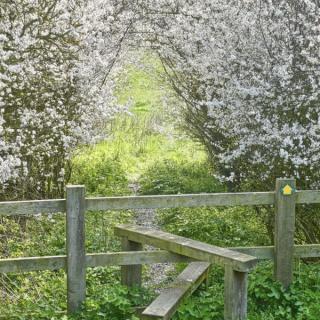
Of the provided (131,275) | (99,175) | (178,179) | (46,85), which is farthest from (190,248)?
(178,179)

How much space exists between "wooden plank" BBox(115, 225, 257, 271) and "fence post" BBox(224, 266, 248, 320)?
102mm

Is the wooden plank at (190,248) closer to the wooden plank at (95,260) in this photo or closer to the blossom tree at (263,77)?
the wooden plank at (95,260)

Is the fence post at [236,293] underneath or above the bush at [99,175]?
underneath

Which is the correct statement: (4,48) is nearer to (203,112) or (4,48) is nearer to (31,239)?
(31,239)

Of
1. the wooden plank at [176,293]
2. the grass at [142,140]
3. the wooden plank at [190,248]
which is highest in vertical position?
the grass at [142,140]

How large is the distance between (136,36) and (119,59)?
1.95 feet

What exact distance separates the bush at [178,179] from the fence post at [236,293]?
25.3ft

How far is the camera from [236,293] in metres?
6.11

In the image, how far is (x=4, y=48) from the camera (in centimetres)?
805

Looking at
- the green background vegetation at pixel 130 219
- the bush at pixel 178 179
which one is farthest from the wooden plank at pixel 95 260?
the bush at pixel 178 179

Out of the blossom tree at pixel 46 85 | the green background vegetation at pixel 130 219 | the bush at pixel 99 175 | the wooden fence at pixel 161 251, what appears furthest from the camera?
the bush at pixel 99 175

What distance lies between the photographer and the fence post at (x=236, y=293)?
611 cm

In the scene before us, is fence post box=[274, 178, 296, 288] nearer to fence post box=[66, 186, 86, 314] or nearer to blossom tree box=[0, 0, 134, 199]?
fence post box=[66, 186, 86, 314]

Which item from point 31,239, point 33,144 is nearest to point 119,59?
point 33,144
